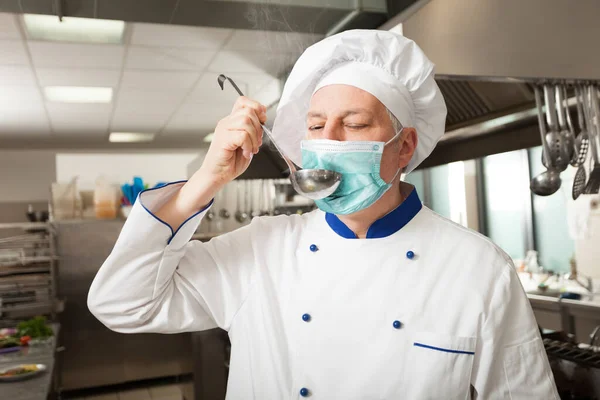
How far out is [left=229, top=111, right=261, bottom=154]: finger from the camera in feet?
3.28

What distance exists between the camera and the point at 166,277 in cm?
106

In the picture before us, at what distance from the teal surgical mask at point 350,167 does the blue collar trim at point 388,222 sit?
0.10 m

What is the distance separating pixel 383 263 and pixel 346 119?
31 cm

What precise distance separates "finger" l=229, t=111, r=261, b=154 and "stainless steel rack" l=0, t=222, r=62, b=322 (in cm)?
382

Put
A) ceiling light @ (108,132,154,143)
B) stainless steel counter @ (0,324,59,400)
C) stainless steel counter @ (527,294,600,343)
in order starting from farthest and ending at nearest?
ceiling light @ (108,132,154,143) → stainless steel counter @ (527,294,600,343) → stainless steel counter @ (0,324,59,400)

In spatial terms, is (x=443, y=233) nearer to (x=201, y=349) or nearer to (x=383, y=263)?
(x=383, y=263)

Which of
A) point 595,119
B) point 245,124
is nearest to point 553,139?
point 595,119

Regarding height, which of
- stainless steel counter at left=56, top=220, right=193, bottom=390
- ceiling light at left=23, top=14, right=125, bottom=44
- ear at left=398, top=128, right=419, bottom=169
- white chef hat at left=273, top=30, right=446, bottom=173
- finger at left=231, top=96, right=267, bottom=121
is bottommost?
stainless steel counter at left=56, top=220, right=193, bottom=390

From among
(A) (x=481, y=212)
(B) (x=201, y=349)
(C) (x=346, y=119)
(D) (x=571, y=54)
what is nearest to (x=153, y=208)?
(C) (x=346, y=119)

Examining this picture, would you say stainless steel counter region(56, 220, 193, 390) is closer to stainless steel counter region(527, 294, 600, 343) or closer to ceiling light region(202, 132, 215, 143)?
ceiling light region(202, 132, 215, 143)

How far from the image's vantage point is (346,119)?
1092mm

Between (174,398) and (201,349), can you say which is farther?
(174,398)

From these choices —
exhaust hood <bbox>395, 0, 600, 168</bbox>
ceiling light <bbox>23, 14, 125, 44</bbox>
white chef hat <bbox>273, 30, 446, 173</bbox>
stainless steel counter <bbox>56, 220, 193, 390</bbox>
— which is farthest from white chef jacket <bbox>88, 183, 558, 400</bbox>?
stainless steel counter <bbox>56, 220, 193, 390</bbox>

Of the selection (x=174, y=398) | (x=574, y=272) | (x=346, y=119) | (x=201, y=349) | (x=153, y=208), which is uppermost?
(x=346, y=119)
